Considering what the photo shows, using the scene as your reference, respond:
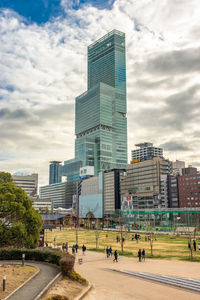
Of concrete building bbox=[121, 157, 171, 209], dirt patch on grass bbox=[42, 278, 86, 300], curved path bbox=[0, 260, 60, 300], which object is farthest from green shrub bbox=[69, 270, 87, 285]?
concrete building bbox=[121, 157, 171, 209]

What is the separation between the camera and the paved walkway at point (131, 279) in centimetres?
2036

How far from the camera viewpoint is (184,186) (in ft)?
465

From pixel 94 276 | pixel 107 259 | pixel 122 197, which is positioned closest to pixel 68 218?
pixel 122 197

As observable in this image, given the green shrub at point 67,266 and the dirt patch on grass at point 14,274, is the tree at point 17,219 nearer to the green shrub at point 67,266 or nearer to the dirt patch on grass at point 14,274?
the dirt patch on grass at point 14,274

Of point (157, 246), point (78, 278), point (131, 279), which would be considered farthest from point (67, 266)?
point (157, 246)

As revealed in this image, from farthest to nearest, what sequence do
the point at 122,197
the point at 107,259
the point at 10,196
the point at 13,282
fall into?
the point at 122,197 → the point at 107,259 → the point at 10,196 → the point at 13,282

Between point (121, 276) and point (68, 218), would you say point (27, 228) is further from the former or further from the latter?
point (68, 218)

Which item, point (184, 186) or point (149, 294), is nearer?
point (149, 294)

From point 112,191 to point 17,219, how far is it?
6159 inches

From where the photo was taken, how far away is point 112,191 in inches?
7367

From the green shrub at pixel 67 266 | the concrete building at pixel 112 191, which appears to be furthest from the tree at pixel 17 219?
the concrete building at pixel 112 191

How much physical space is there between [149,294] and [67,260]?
7759mm

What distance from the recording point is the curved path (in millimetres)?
18781

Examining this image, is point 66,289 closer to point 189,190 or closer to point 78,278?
point 78,278
